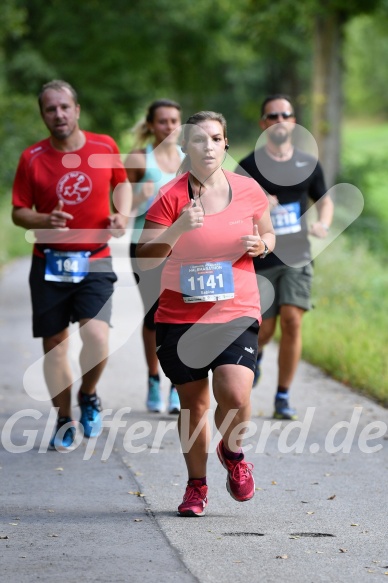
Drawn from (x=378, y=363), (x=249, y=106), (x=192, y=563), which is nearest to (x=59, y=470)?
(x=192, y=563)

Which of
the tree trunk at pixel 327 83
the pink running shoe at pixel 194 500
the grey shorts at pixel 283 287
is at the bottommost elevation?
the pink running shoe at pixel 194 500

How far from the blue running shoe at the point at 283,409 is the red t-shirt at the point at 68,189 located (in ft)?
6.17

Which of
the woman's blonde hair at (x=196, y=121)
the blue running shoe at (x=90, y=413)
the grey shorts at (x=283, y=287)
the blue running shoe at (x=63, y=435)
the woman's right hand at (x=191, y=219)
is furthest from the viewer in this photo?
the grey shorts at (x=283, y=287)

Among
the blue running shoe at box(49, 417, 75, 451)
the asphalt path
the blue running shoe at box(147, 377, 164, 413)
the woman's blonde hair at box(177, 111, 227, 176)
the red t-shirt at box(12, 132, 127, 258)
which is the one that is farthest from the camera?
the blue running shoe at box(147, 377, 164, 413)

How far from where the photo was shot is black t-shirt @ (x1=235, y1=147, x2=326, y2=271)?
8375 millimetres

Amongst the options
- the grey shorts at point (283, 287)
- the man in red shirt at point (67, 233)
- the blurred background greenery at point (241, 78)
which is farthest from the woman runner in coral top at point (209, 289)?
the blurred background greenery at point (241, 78)

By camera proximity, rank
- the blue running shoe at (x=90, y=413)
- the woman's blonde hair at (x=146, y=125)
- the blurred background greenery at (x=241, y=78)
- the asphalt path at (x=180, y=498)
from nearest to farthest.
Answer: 1. the asphalt path at (x=180, y=498)
2. the blue running shoe at (x=90, y=413)
3. the woman's blonde hair at (x=146, y=125)
4. the blurred background greenery at (x=241, y=78)

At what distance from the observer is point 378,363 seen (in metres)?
9.80

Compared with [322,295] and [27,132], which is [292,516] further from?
[27,132]

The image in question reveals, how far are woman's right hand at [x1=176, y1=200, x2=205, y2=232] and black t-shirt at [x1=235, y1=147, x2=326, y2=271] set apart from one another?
2.99 metres

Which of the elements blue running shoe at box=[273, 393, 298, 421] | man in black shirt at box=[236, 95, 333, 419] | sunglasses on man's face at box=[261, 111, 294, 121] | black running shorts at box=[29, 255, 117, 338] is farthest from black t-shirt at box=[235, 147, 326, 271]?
black running shorts at box=[29, 255, 117, 338]

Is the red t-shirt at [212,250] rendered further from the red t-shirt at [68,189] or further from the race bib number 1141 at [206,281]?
the red t-shirt at [68,189]

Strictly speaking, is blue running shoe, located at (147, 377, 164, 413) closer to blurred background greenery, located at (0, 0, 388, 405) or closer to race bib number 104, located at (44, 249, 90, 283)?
race bib number 104, located at (44, 249, 90, 283)

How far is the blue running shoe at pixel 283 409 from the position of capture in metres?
8.44
